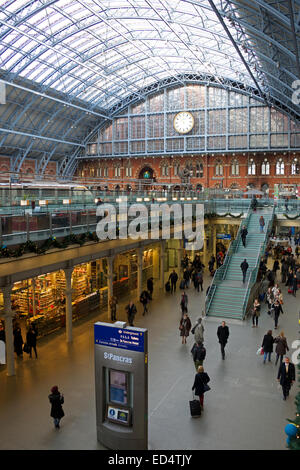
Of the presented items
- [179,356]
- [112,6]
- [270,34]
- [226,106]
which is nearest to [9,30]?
[112,6]

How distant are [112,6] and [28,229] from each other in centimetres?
2919

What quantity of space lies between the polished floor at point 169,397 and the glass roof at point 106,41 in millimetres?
24152

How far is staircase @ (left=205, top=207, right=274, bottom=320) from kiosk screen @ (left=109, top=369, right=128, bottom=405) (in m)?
10.5

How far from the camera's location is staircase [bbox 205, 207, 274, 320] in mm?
18406

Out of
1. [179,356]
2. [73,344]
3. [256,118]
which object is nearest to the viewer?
[179,356]

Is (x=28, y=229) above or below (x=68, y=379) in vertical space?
above

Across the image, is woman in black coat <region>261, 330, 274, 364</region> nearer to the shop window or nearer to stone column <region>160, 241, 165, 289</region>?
stone column <region>160, 241, 165, 289</region>

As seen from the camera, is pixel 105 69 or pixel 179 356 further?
pixel 105 69

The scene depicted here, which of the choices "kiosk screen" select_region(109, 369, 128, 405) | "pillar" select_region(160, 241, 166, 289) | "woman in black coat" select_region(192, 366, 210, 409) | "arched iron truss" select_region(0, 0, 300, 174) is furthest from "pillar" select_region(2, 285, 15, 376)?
"arched iron truss" select_region(0, 0, 300, 174)

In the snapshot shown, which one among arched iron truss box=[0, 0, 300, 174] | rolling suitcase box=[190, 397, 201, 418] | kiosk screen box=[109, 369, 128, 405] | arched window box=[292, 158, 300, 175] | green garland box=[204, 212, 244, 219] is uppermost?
arched iron truss box=[0, 0, 300, 174]

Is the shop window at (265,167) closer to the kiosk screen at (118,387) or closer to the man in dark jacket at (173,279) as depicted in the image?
the man in dark jacket at (173,279)

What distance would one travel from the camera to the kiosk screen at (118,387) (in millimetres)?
8070

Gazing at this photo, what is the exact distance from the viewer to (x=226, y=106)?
49.5 metres

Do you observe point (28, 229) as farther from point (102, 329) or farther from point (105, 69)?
point (105, 69)
